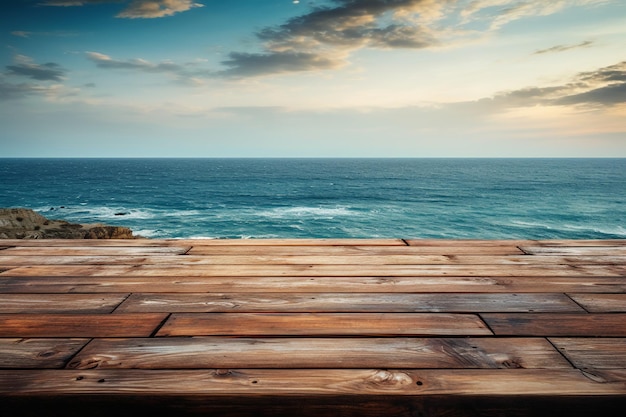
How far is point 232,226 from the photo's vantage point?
1008 inches

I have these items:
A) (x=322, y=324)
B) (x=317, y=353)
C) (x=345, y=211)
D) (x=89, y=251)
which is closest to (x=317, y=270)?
(x=322, y=324)

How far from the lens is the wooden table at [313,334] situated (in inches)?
34.0

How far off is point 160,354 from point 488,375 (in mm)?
972

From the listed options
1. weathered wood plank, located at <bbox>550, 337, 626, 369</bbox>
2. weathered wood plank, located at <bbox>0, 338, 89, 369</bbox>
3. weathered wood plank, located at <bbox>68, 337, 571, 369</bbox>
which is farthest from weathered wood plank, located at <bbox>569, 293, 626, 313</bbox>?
weathered wood plank, located at <bbox>0, 338, 89, 369</bbox>

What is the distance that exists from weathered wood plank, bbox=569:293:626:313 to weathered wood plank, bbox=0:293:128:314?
1.98 meters

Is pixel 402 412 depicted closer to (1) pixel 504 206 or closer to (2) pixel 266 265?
(2) pixel 266 265

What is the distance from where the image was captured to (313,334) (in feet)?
3.88

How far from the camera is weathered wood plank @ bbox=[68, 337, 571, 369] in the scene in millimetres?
1002

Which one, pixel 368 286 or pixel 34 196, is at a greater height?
pixel 368 286

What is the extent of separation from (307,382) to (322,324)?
35 centimetres

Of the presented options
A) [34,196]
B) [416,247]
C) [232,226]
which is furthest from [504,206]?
[34,196]

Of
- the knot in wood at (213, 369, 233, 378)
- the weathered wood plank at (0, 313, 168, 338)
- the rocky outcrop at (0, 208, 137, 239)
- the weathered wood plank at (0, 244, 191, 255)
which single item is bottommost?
the rocky outcrop at (0, 208, 137, 239)

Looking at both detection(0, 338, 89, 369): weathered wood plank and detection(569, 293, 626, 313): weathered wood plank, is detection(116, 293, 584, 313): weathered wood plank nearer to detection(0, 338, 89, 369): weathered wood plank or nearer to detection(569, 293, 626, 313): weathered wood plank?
detection(569, 293, 626, 313): weathered wood plank

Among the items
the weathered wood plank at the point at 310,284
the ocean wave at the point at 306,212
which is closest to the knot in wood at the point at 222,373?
the weathered wood plank at the point at 310,284
